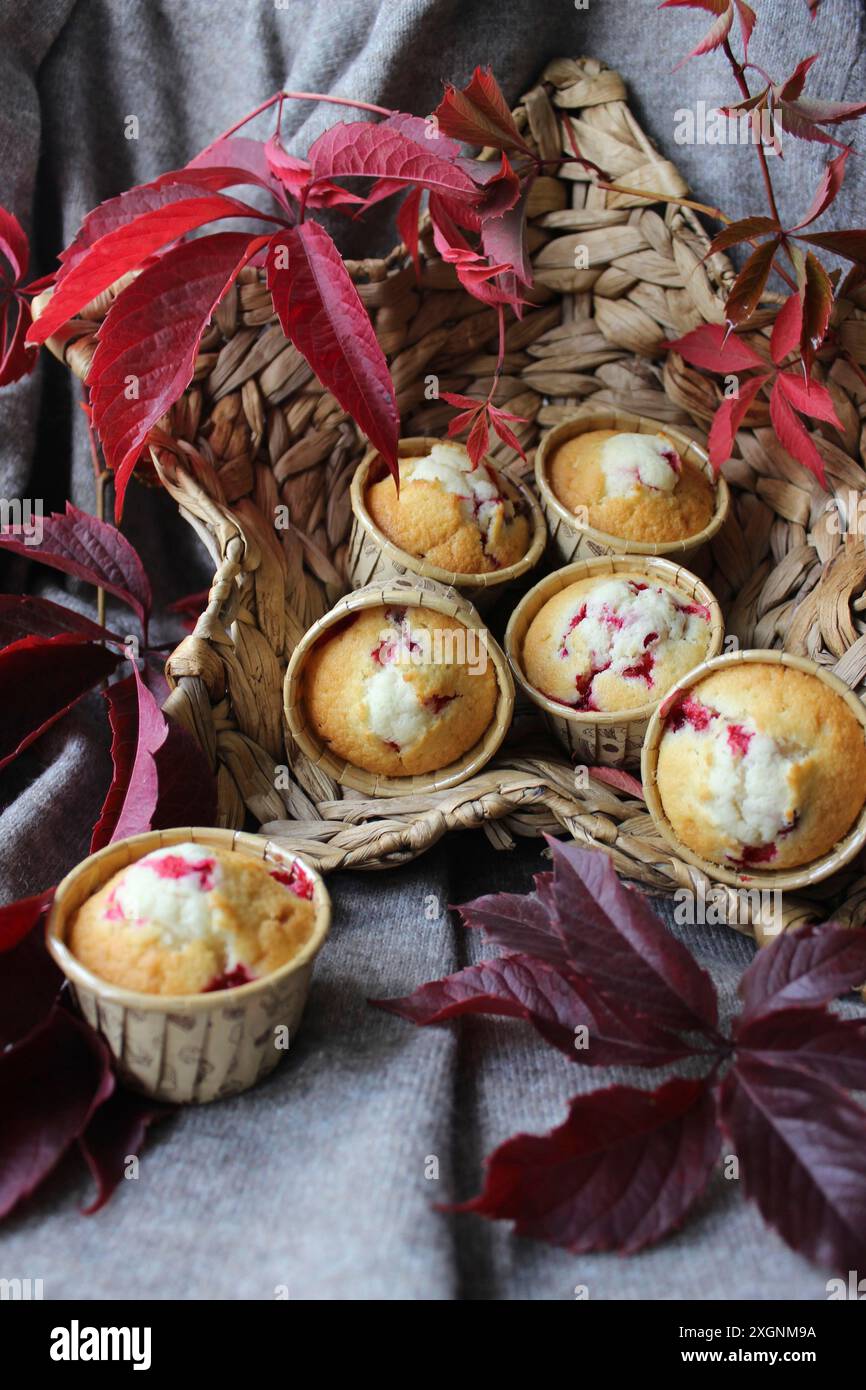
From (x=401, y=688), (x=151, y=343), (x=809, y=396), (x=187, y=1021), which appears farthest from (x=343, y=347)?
(x=187, y=1021)

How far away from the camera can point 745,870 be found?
0.91 metres

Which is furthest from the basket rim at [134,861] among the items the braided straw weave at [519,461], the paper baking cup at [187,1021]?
the braided straw weave at [519,461]

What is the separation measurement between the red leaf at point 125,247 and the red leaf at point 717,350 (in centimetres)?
39

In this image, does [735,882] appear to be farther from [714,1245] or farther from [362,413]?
[362,413]

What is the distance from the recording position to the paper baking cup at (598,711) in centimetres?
97

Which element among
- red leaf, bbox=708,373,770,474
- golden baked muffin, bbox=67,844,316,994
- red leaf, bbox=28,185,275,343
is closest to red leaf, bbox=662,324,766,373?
red leaf, bbox=708,373,770,474

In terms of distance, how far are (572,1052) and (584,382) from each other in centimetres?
69

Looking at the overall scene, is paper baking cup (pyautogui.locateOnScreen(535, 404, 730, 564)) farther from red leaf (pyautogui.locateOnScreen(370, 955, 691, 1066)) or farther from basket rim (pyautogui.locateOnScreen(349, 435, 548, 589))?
red leaf (pyautogui.locateOnScreen(370, 955, 691, 1066))

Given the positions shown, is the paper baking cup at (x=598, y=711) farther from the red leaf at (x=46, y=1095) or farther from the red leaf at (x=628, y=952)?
the red leaf at (x=46, y=1095)

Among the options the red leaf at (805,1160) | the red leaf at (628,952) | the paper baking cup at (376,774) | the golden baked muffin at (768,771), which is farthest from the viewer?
the paper baking cup at (376,774)

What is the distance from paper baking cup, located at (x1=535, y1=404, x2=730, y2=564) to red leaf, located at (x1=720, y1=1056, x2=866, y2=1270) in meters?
0.50

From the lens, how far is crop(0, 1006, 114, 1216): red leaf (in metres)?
0.69

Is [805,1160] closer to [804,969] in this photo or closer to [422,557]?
[804,969]

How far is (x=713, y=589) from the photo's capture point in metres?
1.13
